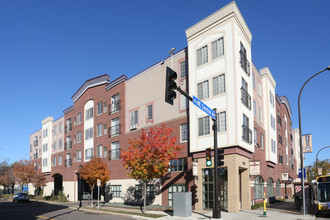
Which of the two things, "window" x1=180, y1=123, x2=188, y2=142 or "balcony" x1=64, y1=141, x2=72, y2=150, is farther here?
"balcony" x1=64, y1=141, x2=72, y2=150

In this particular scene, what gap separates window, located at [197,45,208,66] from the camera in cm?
2819

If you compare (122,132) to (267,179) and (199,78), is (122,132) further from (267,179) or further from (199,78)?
(267,179)

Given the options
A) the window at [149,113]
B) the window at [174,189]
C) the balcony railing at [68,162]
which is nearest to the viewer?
the window at [174,189]

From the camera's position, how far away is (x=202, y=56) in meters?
28.5

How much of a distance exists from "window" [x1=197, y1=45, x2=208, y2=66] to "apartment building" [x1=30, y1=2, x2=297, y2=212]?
0.09 m

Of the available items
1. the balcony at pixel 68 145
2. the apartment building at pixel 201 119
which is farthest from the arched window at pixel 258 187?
the balcony at pixel 68 145

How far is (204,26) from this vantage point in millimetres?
28312

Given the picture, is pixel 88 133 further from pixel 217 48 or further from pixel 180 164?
pixel 217 48

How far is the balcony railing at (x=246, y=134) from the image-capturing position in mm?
26031

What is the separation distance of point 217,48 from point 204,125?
21.6 feet

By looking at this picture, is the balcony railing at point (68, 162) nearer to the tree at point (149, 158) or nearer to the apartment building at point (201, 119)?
the apartment building at point (201, 119)

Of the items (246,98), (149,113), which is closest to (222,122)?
(246,98)

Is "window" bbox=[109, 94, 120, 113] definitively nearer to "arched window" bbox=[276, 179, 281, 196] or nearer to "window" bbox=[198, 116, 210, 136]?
"window" bbox=[198, 116, 210, 136]

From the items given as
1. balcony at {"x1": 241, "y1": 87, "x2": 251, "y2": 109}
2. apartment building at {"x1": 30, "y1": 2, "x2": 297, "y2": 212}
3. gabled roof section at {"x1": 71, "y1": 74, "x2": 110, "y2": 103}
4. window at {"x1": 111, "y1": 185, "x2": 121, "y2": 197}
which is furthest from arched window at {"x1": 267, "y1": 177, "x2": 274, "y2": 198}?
Result: gabled roof section at {"x1": 71, "y1": 74, "x2": 110, "y2": 103}
